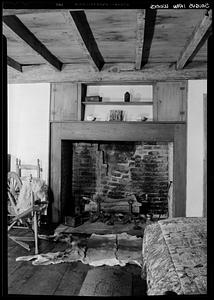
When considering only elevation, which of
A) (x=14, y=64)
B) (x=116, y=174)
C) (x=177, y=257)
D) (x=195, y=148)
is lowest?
(x=177, y=257)

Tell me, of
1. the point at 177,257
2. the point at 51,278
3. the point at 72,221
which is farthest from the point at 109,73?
the point at 177,257

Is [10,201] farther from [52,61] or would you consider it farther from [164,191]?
[164,191]

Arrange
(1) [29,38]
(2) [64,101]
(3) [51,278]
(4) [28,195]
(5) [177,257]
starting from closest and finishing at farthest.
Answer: (5) [177,257] → (3) [51,278] → (1) [29,38] → (4) [28,195] → (2) [64,101]

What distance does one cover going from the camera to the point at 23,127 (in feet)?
12.1

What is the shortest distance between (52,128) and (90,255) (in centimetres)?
171

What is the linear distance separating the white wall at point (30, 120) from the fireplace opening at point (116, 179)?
31cm

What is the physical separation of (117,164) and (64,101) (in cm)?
113

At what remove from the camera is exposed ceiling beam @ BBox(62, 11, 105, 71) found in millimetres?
2025

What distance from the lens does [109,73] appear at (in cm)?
349

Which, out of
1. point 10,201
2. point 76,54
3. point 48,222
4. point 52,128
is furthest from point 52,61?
point 48,222

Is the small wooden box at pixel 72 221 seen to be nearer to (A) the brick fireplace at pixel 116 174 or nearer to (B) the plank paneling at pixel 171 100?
(A) the brick fireplace at pixel 116 174

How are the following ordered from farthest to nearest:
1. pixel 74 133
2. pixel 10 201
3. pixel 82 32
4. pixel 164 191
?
pixel 164 191 < pixel 74 133 < pixel 10 201 < pixel 82 32

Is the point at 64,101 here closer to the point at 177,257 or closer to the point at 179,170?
the point at 179,170

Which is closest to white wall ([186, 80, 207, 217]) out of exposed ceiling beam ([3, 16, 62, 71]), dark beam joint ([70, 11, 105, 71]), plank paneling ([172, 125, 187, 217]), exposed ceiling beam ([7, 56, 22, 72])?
plank paneling ([172, 125, 187, 217])
